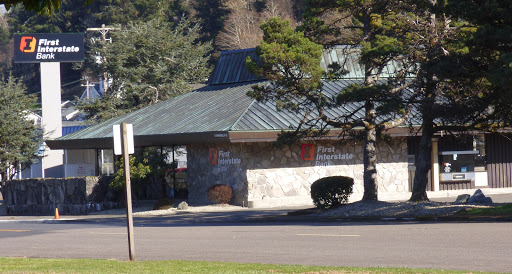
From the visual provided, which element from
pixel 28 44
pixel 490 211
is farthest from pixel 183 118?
pixel 28 44

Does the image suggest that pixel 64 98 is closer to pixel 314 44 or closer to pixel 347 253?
pixel 314 44

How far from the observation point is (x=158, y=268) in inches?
439

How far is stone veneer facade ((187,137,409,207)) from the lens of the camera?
27.6m

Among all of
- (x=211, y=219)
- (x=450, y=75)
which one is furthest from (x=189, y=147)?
(x=450, y=75)

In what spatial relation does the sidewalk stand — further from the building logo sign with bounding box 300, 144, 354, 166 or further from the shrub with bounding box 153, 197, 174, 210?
the building logo sign with bounding box 300, 144, 354, 166

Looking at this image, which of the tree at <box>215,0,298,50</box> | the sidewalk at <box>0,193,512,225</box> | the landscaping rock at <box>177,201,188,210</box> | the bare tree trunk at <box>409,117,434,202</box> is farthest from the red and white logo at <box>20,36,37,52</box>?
the bare tree trunk at <box>409,117,434,202</box>

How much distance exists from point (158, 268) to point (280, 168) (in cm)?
1718

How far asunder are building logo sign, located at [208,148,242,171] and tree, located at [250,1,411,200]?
572 cm

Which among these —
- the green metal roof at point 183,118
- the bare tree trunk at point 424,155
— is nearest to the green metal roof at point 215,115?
the green metal roof at point 183,118

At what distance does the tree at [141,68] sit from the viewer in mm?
41312

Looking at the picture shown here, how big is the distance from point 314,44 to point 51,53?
30.8 m

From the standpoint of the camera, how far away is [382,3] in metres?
21.8

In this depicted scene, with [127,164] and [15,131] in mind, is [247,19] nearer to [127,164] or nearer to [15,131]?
[15,131]

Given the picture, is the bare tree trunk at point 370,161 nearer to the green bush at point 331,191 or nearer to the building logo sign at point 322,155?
the green bush at point 331,191
